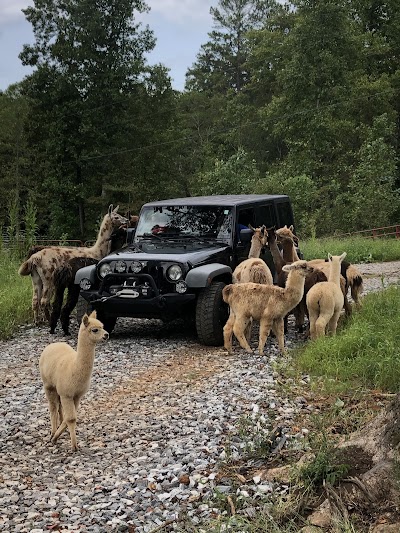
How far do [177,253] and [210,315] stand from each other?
114cm

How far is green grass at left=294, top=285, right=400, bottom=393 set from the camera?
22.9ft

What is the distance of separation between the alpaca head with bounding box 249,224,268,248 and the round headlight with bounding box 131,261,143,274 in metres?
1.89

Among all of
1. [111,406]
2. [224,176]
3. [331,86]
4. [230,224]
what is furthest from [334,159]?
[111,406]

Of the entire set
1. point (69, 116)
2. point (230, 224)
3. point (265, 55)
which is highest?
point (265, 55)

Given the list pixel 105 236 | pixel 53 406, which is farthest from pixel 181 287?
pixel 53 406

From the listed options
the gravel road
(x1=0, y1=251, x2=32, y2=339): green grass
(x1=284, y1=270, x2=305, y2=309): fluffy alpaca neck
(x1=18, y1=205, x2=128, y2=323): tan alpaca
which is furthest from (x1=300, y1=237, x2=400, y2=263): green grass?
the gravel road

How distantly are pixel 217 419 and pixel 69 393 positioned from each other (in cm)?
137

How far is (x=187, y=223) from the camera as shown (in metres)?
11.1

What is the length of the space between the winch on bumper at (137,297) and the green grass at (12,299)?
6.34 ft

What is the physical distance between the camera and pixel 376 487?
14.4ft

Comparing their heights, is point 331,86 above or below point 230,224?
above

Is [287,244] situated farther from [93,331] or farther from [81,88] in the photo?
[81,88]

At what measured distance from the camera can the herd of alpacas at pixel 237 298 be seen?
239 inches

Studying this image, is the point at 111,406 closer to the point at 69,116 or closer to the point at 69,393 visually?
the point at 69,393
